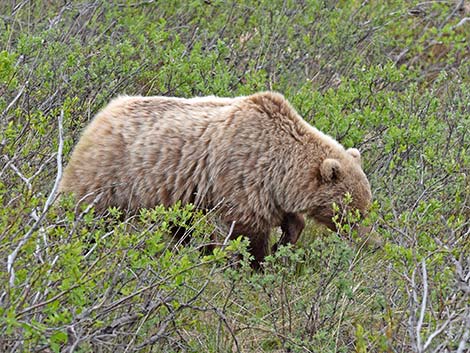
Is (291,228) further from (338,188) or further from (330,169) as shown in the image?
(330,169)

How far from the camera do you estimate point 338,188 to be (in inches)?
232

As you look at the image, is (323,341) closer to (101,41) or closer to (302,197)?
(302,197)

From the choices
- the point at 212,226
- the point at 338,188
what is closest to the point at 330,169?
the point at 338,188

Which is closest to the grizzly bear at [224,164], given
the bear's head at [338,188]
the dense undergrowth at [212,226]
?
the bear's head at [338,188]

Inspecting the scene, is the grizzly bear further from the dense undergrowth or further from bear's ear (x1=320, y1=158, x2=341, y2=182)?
the dense undergrowth

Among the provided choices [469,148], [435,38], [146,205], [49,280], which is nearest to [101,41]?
[146,205]

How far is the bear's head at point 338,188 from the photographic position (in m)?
5.84

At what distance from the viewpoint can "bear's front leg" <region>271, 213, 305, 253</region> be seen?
6.26 m

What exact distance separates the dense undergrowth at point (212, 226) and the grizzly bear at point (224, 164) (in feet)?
0.67

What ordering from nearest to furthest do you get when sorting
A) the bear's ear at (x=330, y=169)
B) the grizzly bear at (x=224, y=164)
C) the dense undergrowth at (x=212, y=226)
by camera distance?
the dense undergrowth at (x=212, y=226) < the bear's ear at (x=330, y=169) < the grizzly bear at (x=224, y=164)

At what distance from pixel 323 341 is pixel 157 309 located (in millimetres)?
1063

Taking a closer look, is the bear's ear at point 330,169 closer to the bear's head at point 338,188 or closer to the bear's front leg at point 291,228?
the bear's head at point 338,188

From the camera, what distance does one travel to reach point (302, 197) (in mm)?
5926

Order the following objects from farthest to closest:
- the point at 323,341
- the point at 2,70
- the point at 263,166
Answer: the point at 263,166 → the point at 2,70 → the point at 323,341
